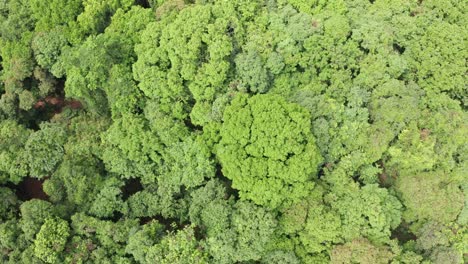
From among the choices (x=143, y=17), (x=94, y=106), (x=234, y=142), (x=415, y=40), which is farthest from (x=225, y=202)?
(x=415, y=40)

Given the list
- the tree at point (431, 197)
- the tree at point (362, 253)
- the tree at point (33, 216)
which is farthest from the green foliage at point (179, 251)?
the tree at point (431, 197)

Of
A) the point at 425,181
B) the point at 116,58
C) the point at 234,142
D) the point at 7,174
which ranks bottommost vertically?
the point at 7,174

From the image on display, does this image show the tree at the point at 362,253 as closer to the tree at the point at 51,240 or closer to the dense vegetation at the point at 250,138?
the dense vegetation at the point at 250,138

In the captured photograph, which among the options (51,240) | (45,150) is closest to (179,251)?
(51,240)

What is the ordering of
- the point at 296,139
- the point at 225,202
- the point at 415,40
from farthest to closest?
the point at 415,40, the point at 225,202, the point at 296,139

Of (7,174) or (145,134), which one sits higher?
(145,134)

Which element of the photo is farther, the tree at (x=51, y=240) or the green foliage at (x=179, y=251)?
the tree at (x=51, y=240)

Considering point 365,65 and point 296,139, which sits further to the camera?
point 365,65

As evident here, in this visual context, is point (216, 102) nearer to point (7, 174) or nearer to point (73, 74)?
point (73, 74)

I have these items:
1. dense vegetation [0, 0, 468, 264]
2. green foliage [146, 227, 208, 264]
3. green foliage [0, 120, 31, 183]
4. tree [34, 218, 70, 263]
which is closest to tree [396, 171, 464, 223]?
dense vegetation [0, 0, 468, 264]
